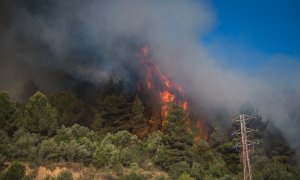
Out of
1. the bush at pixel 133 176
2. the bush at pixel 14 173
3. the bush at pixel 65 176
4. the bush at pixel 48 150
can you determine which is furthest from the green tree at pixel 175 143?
the bush at pixel 14 173

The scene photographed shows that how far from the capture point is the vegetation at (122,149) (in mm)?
58438

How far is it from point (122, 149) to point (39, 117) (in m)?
14.2

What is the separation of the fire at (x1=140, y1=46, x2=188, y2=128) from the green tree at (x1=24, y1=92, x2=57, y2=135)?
2954 cm

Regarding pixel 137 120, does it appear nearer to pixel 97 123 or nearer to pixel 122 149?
pixel 97 123

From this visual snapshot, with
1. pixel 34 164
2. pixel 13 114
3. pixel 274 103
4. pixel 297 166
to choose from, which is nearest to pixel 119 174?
pixel 34 164

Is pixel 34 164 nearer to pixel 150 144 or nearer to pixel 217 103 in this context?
pixel 150 144

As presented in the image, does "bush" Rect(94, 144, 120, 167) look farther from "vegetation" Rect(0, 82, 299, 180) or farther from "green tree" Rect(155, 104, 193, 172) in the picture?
"green tree" Rect(155, 104, 193, 172)

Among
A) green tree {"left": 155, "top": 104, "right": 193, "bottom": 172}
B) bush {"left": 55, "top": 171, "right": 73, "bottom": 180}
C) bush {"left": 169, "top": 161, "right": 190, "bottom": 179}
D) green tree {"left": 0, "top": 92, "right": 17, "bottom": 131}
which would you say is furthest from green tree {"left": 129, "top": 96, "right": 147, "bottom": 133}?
bush {"left": 55, "top": 171, "right": 73, "bottom": 180}

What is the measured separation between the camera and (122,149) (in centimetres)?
6650

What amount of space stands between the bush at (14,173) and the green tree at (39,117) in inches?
620

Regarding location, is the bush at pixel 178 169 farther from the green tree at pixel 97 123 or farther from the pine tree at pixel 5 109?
the pine tree at pixel 5 109

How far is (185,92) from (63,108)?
29362 mm

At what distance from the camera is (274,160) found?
7406 cm

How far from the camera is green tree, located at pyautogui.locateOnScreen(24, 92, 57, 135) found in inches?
2571
